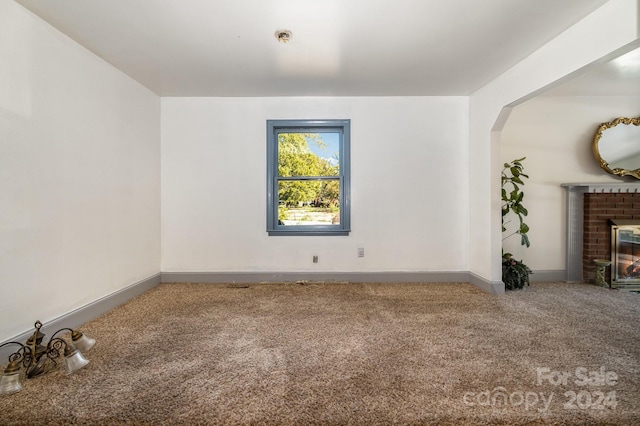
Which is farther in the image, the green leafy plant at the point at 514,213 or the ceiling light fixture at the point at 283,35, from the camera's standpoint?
the green leafy plant at the point at 514,213

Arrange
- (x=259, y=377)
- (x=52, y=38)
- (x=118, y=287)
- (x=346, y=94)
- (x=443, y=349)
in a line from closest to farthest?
(x=259, y=377), (x=443, y=349), (x=52, y=38), (x=118, y=287), (x=346, y=94)

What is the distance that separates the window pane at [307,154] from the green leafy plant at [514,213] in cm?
230

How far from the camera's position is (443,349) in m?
2.13

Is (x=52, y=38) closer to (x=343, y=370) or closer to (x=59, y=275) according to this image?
(x=59, y=275)

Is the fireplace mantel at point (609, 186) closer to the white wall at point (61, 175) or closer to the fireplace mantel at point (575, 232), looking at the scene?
the fireplace mantel at point (575, 232)

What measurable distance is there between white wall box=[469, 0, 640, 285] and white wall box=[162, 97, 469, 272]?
0.71 feet

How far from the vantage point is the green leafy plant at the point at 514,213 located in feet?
12.0

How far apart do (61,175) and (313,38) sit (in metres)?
2.44

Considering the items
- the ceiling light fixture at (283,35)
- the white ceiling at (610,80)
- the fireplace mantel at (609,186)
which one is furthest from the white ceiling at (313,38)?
the fireplace mantel at (609,186)

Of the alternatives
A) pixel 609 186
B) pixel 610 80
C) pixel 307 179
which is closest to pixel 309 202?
pixel 307 179

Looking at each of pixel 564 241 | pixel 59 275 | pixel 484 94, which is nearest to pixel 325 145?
pixel 484 94

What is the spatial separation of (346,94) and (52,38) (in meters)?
2.95

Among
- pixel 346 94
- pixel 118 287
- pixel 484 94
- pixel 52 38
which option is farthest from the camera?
pixel 346 94

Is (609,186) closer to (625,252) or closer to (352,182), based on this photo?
(625,252)
